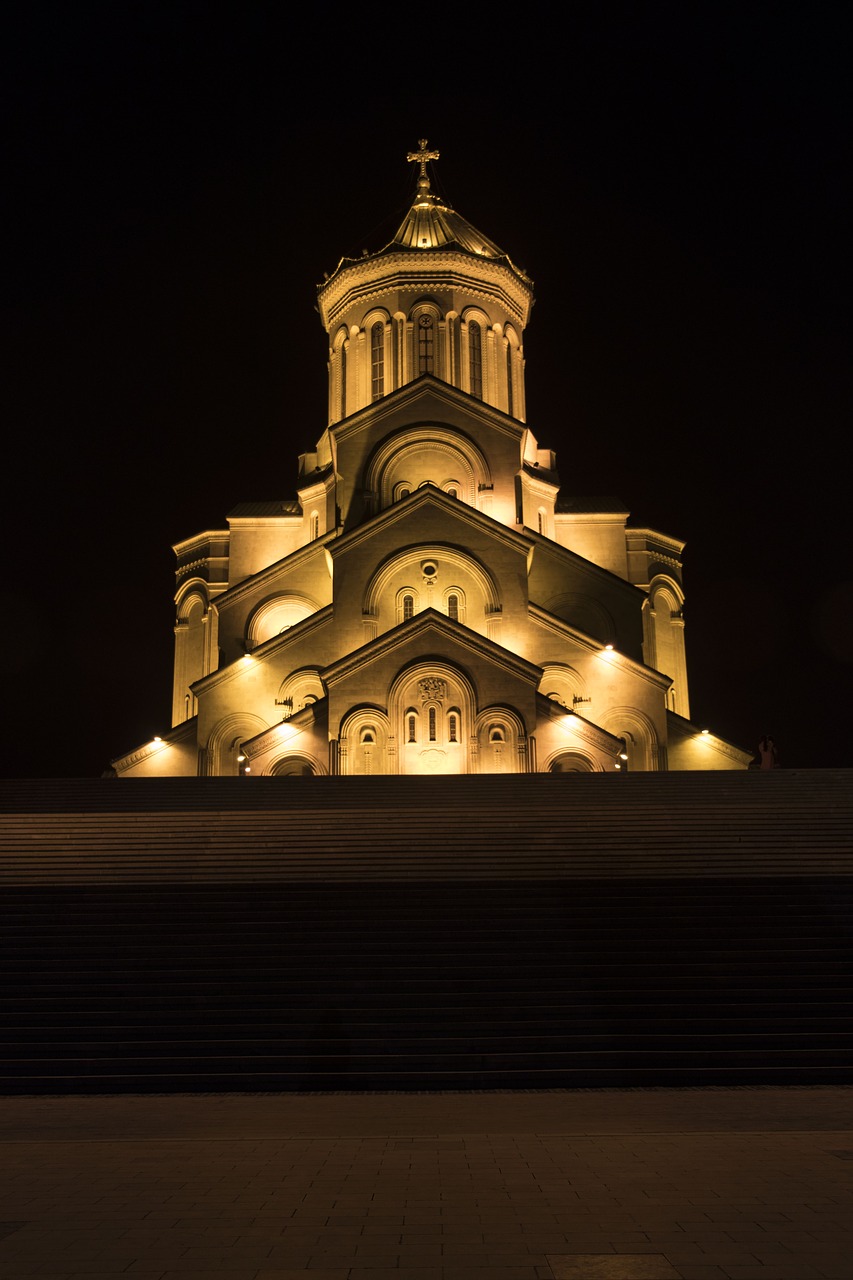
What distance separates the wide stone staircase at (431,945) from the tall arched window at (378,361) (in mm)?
→ 20657

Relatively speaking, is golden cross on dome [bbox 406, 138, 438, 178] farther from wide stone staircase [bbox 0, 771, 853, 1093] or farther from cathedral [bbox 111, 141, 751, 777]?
wide stone staircase [bbox 0, 771, 853, 1093]

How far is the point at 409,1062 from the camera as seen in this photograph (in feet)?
36.6

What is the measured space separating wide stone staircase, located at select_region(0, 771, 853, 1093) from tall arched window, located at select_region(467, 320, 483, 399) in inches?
815

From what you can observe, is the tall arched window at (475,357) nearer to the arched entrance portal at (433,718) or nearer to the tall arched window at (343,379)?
the tall arched window at (343,379)

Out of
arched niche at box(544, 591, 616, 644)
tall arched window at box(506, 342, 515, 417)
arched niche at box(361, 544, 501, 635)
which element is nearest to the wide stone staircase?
arched niche at box(361, 544, 501, 635)

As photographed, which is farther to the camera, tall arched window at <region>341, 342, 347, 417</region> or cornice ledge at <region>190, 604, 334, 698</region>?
tall arched window at <region>341, 342, 347, 417</region>

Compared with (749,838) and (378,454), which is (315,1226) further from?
(378,454)

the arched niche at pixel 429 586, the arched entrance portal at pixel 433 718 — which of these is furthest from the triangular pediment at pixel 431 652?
the arched niche at pixel 429 586

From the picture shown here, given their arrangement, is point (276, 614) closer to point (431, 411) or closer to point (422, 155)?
point (431, 411)

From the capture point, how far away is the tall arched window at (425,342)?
37.3 metres

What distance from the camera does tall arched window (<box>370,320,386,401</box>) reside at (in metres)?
37.7

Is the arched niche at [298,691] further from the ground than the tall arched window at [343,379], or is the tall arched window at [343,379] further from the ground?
the tall arched window at [343,379]

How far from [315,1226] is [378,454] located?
2926 centimetres

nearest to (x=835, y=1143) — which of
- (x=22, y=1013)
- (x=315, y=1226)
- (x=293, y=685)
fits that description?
(x=315, y=1226)
